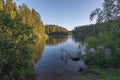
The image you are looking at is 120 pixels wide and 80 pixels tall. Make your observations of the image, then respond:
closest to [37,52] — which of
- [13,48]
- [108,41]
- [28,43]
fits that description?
[108,41]

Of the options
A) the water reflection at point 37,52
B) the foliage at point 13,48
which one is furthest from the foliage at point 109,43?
the water reflection at point 37,52

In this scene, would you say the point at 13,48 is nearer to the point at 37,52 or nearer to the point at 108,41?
the point at 108,41

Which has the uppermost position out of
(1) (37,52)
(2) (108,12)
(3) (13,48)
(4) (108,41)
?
(2) (108,12)

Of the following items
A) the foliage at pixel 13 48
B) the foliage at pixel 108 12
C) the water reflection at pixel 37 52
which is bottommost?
the water reflection at pixel 37 52

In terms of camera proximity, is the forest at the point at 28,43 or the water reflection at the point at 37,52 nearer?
the forest at the point at 28,43

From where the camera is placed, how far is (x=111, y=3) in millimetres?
16250

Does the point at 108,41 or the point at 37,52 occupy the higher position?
the point at 108,41

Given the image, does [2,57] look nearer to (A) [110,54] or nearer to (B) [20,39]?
(B) [20,39]

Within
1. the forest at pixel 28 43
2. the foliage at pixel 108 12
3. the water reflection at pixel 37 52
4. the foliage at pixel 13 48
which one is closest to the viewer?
the foliage at pixel 13 48

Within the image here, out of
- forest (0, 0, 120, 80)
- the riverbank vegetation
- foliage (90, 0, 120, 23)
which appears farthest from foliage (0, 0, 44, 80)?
foliage (90, 0, 120, 23)

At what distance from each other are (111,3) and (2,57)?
39.5ft

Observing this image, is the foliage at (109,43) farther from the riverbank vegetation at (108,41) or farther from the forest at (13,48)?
the forest at (13,48)

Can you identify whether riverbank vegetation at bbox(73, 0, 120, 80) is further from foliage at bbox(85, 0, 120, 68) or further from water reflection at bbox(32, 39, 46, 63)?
water reflection at bbox(32, 39, 46, 63)

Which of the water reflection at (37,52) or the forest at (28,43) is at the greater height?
the forest at (28,43)
